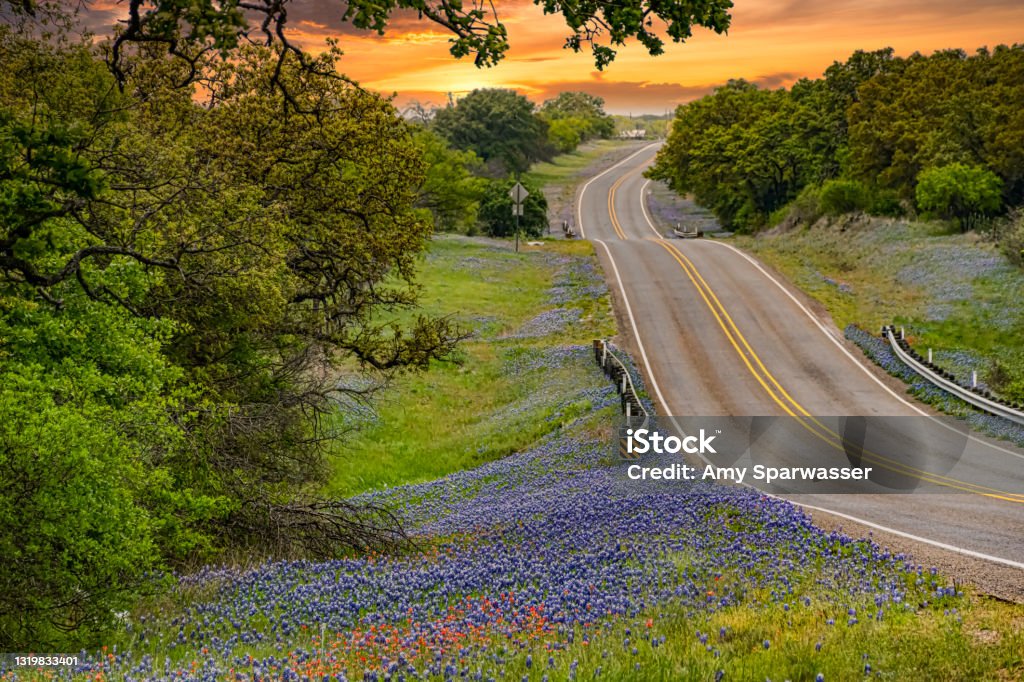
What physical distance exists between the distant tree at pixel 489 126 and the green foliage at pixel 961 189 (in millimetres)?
65287

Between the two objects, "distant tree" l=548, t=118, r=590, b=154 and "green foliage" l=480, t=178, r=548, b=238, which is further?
"distant tree" l=548, t=118, r=590, b=154

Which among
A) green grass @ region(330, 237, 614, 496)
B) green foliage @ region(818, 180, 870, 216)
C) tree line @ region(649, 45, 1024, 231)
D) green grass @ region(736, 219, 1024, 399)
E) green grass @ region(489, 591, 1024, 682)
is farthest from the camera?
green foliage @ region(818, 180, 870, 216)

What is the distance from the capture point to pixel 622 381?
29.8 meters

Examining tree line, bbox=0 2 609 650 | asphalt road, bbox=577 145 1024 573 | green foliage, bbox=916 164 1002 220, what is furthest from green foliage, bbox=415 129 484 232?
tree line, bbox=0 2 609 650

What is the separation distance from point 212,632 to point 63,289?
218 inches

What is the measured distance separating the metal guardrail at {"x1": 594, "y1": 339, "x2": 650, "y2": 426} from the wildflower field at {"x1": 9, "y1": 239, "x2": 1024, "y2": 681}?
4611mm

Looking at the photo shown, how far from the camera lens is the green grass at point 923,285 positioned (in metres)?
36.5

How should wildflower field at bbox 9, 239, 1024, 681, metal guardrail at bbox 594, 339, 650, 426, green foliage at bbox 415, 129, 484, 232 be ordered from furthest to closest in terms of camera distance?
green foliage at bbox 415, 129, 484, 232
metal guardrail at bbox 594, 339, 650, 426
wildflower field at bbox 9, 239, 1024, 681

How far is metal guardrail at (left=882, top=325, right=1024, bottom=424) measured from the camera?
26.6 m

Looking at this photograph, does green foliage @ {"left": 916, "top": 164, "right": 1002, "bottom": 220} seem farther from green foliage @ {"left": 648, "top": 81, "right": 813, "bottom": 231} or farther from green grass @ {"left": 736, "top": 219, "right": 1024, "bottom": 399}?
green foliage @ {"left": 648, "top": 81, "right": 813, "bottom": 231}

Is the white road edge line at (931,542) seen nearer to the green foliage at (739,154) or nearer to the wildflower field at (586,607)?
the wildflower field at (586,607)

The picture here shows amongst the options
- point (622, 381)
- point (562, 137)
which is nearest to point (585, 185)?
point (562, 137)

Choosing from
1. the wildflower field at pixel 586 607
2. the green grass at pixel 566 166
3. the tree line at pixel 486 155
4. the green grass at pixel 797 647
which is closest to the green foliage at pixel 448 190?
Result: the tree line at pixel 486 155

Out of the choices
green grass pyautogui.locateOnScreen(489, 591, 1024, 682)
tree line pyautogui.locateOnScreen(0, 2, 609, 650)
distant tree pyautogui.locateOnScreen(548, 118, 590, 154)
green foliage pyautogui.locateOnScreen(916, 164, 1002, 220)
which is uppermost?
distant tree pyautogui.locateOnScreen(548, 118, 590, 154)
